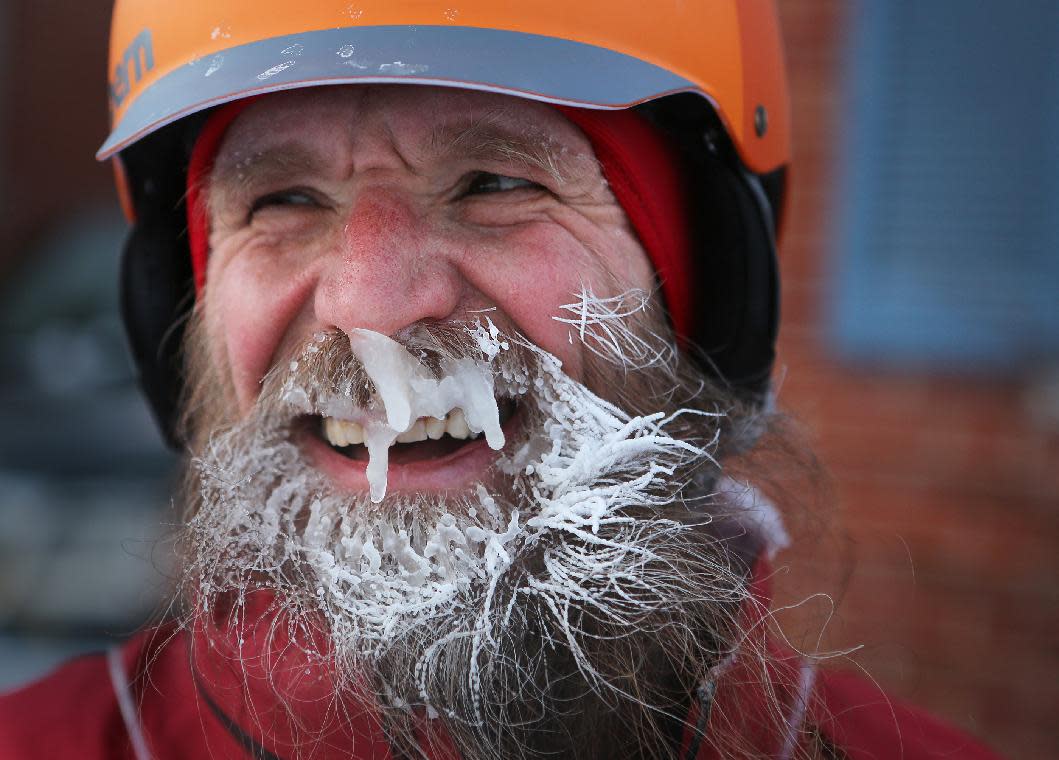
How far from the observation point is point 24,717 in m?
1.60

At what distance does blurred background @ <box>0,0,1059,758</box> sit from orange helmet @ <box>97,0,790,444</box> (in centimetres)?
147

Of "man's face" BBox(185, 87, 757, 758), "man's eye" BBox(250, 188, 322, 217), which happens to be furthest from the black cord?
"man's eye" BBox(250, 188, 322, 217)

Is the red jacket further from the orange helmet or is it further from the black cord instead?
the orange helmet

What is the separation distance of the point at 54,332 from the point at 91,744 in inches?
130

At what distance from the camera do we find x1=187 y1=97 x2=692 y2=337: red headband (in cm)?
162

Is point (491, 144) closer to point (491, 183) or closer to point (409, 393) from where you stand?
point (491, 183)

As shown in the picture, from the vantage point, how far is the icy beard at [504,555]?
1415mm

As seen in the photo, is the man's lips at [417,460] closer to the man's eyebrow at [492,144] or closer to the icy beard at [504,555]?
the icy beard at [504,555]

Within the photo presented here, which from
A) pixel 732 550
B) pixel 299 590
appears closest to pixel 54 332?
pixel 299 590

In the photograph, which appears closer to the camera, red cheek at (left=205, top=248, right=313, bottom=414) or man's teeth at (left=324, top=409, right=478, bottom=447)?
man's teeth at (left=324, top=409, right=478, bottom=447)

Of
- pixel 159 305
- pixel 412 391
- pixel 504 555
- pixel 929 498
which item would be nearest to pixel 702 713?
pixel 504 555

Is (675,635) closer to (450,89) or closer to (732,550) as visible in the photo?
(732,550)

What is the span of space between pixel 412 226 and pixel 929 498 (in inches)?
101

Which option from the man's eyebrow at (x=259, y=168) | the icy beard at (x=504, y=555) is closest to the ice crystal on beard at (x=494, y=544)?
the icy beard at (x=504, y=555)
